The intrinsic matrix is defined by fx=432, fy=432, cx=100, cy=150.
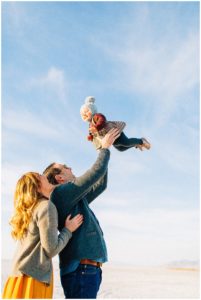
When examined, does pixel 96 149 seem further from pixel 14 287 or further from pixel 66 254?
pixel 14 287

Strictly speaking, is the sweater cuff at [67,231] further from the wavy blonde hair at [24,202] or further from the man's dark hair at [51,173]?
the man's dark hair at [51,173]

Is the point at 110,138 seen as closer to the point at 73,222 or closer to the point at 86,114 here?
the point at 86,114

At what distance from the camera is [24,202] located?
2783mm

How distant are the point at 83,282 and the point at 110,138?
99 cm

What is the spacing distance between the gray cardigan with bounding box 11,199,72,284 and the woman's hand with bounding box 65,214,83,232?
4cm

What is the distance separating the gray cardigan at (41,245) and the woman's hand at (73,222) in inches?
1.7

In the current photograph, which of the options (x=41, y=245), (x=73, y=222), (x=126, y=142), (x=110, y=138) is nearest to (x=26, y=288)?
(x=41, y=245)

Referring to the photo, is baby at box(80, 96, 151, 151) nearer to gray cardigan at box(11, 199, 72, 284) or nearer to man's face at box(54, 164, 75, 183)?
man's face at box(54, 164, 75, 183)

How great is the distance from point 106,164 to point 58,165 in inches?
17.1

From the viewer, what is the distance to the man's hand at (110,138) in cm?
300

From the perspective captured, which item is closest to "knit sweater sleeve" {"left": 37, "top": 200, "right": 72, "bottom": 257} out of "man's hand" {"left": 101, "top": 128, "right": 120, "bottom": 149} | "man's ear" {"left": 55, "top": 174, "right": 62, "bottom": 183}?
"man's ear" {"left": 55, "top": 174, "right": 62, "bottom": 183}

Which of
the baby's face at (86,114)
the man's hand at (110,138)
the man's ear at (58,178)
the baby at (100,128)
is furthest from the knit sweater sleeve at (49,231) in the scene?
the baby's face at (86,114)

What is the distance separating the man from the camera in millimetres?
2697

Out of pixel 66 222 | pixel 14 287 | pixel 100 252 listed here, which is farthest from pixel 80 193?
pixel 14 287
